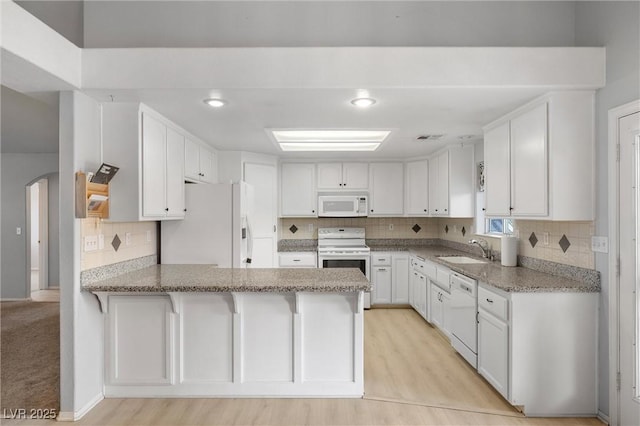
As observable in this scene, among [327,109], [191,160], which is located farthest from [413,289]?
[191,160]

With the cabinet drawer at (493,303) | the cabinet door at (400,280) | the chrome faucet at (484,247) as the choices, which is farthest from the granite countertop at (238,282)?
the cabinet door at (400,280)

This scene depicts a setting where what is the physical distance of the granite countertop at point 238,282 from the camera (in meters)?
2.43


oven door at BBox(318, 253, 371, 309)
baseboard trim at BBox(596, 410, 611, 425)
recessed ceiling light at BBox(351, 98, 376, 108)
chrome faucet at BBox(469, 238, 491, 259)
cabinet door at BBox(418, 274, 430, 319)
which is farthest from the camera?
oven door at BBox(318, 253, 371, 309)

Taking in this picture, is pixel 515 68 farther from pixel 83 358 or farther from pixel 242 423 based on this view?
pixel 83 358

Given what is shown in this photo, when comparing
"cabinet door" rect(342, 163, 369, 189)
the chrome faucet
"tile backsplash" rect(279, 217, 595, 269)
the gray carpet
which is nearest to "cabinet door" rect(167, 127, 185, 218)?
the gray carpet

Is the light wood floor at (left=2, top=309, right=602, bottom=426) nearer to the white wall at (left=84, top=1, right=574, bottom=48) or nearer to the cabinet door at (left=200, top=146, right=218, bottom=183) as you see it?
the cabinet door at (left=200, top=146, right=218, bottom=183)

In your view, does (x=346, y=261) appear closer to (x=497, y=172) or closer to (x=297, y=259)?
(x=297, y=259)

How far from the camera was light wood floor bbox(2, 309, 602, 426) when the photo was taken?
238 centimetres

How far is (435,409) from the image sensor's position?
251cm

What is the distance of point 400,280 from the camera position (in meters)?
Answer: 5.06

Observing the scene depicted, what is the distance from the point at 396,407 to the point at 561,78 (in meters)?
2.56

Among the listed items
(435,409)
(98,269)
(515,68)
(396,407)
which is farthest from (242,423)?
(515,68)

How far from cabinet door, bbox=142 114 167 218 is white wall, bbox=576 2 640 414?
333cm

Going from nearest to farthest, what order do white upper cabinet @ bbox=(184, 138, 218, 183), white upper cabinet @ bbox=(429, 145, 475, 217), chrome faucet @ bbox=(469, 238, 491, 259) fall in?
white upper cabinet @ bbox=(184, 138, 218, 183) → chrome faucet @ bbox=(469, 238, 491, 259) → white upper cabinet @ bbox=(429, 145, 475, 217)
